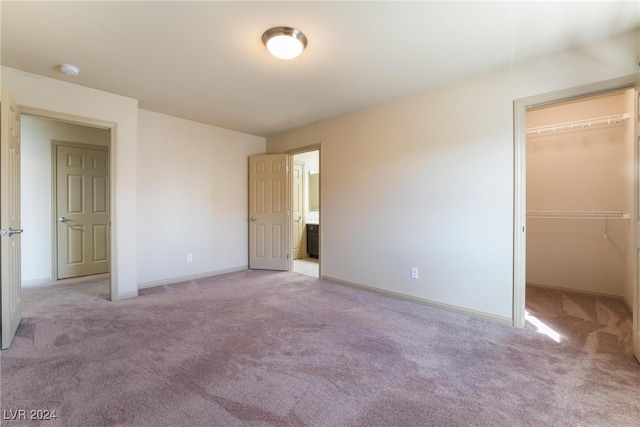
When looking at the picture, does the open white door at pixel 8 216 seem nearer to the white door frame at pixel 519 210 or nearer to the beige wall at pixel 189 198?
the beige wall at pixel 189 198

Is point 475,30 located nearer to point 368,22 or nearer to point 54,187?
point 368,22

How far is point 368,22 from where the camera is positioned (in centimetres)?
202

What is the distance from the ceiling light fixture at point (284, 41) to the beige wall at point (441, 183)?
168 cm

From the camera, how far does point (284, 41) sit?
2135mm

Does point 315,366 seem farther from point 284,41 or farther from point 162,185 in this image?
point 162,185

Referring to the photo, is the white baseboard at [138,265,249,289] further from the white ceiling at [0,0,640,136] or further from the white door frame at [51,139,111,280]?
the white ceiling at [0,0,640,136]

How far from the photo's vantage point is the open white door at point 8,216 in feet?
6.86

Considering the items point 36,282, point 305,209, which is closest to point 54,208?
point 36,282

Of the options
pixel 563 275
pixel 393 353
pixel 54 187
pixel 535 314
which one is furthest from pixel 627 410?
pixel 54 187

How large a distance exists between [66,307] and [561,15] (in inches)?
204

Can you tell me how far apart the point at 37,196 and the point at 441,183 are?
5.48m

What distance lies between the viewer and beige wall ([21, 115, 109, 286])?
13.0ft

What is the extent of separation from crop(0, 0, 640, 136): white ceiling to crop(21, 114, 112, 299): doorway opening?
185 cm

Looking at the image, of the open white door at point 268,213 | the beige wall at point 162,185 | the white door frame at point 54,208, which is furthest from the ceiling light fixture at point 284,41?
the white door frame at point 54,208
